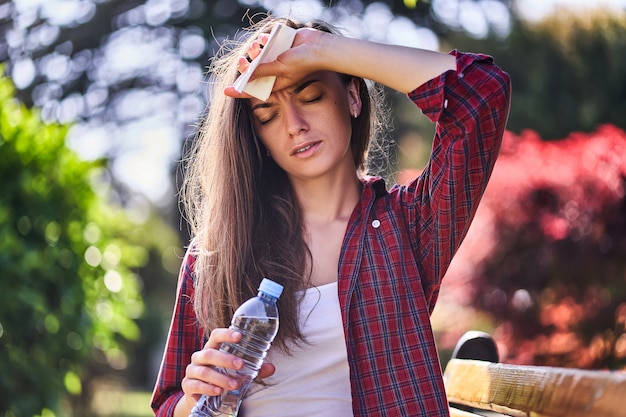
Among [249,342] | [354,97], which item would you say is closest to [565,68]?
[354,97]

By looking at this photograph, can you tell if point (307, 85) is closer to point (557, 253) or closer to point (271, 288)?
point (271, 288)

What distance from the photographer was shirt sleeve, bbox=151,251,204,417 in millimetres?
2357

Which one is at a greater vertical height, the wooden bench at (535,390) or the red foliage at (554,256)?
the wooden bench at (535,390)

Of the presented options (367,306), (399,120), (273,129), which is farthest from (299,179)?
(399,120)

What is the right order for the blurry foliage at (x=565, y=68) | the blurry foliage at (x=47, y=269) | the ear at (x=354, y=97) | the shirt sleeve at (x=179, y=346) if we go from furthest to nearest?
1. the blurry foliage at (x=565, y=68)
2. the blurry foliage at (x=47, y=269)
3. the ear at (x=354, y=97)
4. the shirt sleeve at (x=179, y=346)

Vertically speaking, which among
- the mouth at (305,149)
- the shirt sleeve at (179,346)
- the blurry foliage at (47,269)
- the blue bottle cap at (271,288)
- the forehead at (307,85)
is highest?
the forehead at (307,85)

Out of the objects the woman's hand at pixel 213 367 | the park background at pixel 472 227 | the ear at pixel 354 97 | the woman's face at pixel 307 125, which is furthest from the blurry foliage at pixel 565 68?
the woman's hand at pixel 213 367

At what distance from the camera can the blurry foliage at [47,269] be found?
16.0 feet

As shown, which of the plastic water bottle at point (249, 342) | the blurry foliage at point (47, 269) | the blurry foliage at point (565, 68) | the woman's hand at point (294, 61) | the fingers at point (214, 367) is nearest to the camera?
the fingers at point (214, 367)

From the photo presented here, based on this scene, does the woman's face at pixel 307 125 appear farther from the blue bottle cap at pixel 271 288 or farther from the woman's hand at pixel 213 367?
the woman's hand at pixel 213 367

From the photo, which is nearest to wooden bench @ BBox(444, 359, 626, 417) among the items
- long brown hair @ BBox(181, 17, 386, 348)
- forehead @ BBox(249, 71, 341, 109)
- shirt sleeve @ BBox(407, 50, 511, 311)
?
shirt sleeve @ BBox(407, 50, 511, 311)

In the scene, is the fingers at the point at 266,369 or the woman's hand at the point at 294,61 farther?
the woman's hand at the point at 294,61

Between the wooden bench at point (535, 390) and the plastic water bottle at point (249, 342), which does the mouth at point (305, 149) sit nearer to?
the plastic water bottle at point (249, 342)

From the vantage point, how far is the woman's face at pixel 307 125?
2268 mm
